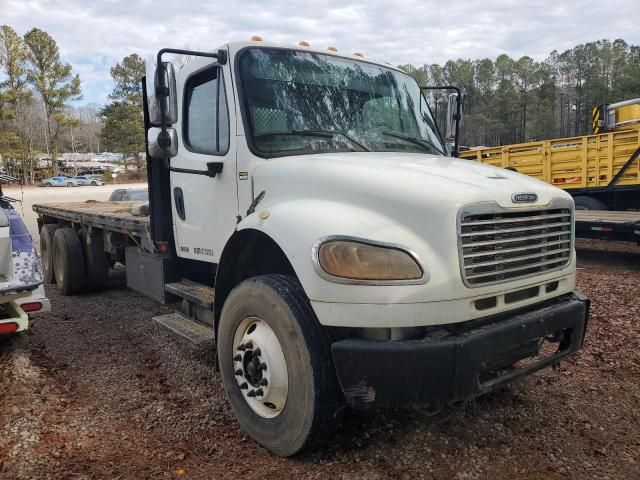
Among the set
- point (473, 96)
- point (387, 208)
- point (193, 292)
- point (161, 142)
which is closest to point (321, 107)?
point (161, 142)

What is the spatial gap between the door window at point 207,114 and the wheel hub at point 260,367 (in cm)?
132

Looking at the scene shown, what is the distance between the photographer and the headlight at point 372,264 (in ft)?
8.19

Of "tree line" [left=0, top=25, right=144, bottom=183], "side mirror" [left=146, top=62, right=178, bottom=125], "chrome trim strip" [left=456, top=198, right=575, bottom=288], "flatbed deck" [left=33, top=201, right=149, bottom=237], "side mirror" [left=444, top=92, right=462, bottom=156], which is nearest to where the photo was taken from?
"chrome trim strip" [left=456, top=198, right=575, bottom=288]

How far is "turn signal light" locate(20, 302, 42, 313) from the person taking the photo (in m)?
4.71

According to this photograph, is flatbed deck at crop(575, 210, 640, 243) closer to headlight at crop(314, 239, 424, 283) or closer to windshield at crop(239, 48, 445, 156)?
windshield at crop(239, 48, 445, 156)

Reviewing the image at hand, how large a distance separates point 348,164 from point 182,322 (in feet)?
6.28

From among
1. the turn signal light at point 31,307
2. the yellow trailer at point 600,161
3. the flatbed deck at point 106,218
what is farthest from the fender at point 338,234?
the yellow trailer at point 600,161

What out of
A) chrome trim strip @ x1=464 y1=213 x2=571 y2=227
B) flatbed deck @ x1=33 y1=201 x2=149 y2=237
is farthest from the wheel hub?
flatbed deck @ x1=33 y1=201 x2=149 y2=237

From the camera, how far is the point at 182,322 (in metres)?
4.10

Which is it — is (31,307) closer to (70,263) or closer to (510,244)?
(70,263)

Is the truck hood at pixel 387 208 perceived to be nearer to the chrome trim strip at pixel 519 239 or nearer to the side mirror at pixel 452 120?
the chrome trim strip at pixel 519 239

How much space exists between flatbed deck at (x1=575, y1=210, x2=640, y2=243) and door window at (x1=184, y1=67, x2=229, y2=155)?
Answer: 23.5ft

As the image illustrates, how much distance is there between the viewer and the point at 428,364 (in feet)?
7.97

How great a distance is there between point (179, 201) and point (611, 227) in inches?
285
